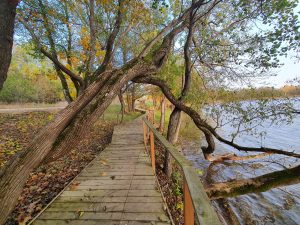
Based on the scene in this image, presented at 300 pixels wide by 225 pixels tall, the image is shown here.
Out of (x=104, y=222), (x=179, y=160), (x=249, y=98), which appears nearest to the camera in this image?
(x=179, y=160)

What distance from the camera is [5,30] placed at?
8.77ft

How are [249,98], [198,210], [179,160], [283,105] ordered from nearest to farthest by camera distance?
1. [198,210]
2. [179,160]
3. [283,105]
4. [249,98]

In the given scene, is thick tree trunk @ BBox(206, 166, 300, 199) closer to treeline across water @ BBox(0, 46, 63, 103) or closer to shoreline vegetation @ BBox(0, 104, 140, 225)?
shoreline vegetation @ BBox(0, 104, 140, 225)

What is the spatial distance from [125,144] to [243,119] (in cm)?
439

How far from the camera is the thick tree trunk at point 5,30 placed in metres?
2.65

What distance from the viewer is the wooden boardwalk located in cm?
289

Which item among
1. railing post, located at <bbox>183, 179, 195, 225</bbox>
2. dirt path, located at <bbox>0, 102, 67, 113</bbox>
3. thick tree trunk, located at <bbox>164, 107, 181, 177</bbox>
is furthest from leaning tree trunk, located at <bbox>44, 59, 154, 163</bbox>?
dirt path, located at <bbox>0, 102, 67, 113</bbox>

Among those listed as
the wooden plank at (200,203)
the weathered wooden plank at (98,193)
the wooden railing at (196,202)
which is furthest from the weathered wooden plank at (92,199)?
the wooden plank at (200,203)

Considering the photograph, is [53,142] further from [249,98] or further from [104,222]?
[249,98]

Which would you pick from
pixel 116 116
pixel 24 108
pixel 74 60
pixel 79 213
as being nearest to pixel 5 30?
pixel 79 213

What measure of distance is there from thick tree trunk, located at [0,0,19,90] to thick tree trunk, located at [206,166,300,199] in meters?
4.89

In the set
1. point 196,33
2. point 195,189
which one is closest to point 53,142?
point 195,189

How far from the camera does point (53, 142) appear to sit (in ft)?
9.40

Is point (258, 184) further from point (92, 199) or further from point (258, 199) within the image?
point (258, 199)
